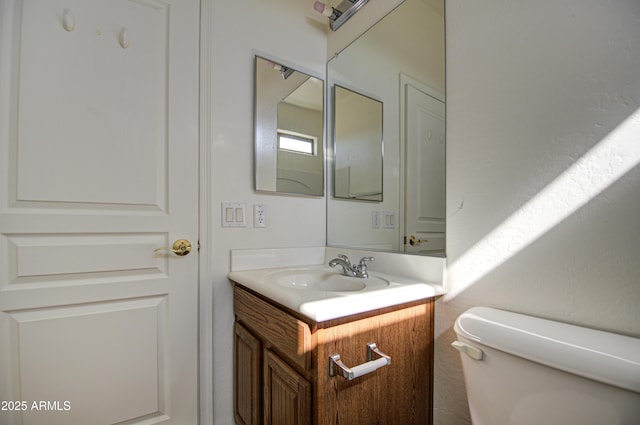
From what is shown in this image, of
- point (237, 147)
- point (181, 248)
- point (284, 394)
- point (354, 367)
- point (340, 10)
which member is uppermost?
point (340, 10)

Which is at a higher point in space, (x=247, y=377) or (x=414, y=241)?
(x=414, y=241)

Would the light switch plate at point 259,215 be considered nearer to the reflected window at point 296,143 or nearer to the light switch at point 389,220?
the reflected window at point 296,143

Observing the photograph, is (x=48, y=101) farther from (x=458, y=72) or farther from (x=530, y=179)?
(x=530, y=179)

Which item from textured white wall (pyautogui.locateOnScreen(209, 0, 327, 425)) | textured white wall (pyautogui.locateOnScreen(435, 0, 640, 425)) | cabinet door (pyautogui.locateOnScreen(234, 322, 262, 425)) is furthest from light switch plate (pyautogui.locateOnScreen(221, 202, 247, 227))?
textured white wall (pyautogui.locateOnScreen(435, 0, 640, 425))

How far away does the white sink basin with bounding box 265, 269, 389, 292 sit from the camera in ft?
3.73

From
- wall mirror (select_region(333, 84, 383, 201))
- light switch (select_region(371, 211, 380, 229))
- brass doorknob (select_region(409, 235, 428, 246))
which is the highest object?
wall mirror (select_region(333, 84, 383, 201))

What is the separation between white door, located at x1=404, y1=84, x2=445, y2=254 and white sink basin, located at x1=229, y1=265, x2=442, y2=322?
0.19 meters

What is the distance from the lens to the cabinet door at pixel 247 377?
3.31ft

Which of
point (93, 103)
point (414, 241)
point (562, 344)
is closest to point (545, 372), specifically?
point (562, 344)

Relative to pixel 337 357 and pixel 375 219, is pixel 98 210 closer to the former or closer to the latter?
pixel 337 357

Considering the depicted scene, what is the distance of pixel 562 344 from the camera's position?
57 centimetres

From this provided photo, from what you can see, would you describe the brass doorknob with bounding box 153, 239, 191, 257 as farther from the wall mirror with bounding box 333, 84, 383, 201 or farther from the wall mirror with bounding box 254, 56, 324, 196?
the wall mirror with bounding box 333, 84, 383, 201

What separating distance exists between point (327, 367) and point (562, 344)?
1.78 ft

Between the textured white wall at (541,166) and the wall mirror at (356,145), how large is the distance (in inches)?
18.1
